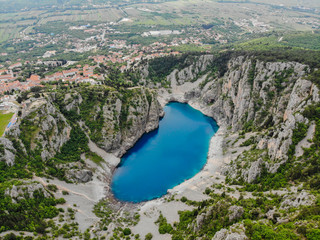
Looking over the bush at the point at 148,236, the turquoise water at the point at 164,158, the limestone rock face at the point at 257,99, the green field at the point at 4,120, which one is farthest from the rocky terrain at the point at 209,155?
the green field at the point at 4,120

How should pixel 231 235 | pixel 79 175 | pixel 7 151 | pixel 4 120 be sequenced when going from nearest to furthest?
1. pixel 231 235
2. pixel 7 151
3. pixel 79 175
4. pixel 4 120

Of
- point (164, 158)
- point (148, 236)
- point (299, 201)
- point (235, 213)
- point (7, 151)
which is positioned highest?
point (299, 201)

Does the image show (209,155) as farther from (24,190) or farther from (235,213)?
(24,190)

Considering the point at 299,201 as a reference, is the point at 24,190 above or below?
below

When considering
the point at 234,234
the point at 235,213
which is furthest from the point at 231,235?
the point at 235,213

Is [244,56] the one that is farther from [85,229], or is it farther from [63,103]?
[85,229]

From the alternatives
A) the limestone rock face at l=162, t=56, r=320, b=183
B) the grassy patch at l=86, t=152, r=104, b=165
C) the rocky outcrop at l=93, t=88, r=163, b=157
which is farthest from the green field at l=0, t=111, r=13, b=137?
the limestone rock face at l=162, t=56, r=320, b=183
